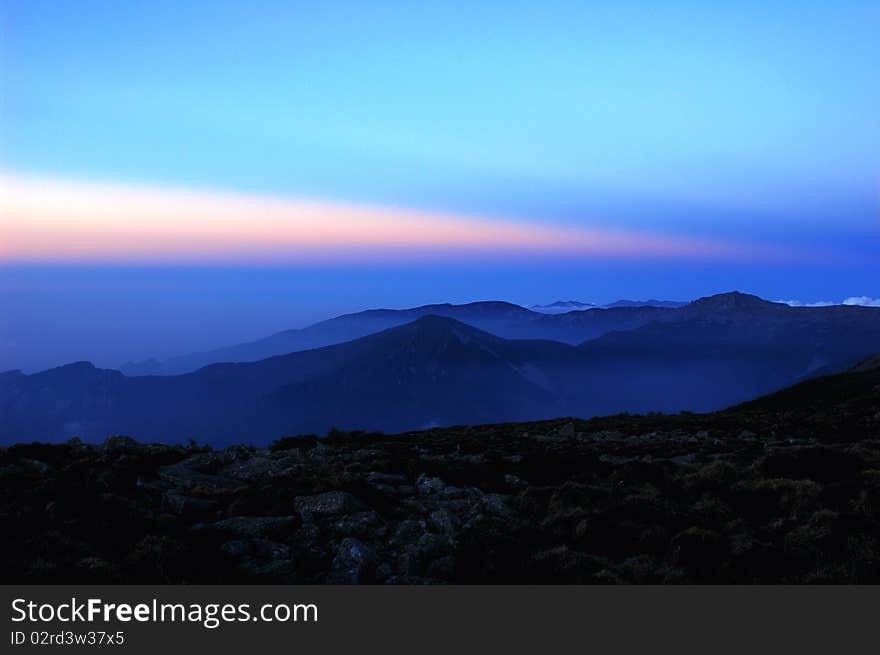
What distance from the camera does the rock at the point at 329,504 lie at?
15.2 m

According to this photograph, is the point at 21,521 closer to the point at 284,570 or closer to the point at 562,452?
the point at 284,570

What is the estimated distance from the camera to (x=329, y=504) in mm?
15453

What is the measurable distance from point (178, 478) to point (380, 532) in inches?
337

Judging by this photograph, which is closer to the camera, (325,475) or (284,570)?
(284,570)

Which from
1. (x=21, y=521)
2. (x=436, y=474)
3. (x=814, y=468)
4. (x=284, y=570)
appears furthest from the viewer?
(x=436, y=474)

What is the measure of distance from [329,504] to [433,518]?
9.25ft

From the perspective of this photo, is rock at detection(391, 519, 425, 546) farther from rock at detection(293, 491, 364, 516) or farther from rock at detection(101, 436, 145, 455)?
rock at detection(101, 436, 145, 455)

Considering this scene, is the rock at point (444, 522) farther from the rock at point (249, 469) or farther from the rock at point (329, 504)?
the rock at point (249, 469)

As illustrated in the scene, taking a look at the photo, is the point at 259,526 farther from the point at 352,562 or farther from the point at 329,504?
the point at 352,562

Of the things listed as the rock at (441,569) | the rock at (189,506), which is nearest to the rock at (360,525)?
the rock at (441,569)

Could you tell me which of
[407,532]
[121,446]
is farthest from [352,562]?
[121,446]
